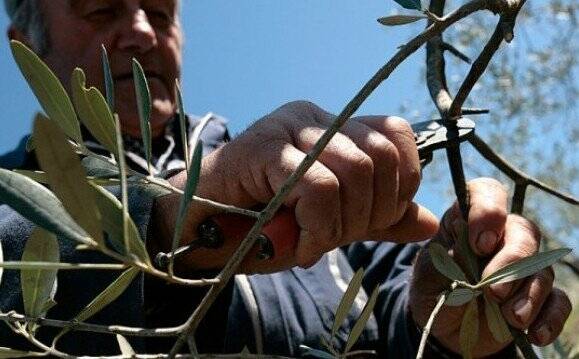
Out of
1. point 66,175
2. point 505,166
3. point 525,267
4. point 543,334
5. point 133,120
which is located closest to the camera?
point 66,175

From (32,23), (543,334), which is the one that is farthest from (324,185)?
(32,23)

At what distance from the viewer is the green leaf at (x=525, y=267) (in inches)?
21.6

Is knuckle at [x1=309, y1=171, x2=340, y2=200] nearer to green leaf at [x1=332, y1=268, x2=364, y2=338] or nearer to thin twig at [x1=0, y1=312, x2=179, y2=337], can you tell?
green leaf at [x1=332, y1=268, x2=364, y2=338]

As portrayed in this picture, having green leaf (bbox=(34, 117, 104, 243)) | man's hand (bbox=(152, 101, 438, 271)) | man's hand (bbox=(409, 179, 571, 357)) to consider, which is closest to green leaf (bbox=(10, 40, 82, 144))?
green leaf (bbox=(34, 117, 104, 243))

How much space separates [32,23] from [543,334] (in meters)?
2.03

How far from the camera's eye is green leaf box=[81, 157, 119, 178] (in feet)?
1.69

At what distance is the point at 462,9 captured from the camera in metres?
0.54

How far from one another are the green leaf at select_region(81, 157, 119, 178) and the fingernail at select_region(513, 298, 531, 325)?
1.78 ft

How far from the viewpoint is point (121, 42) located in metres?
2.05

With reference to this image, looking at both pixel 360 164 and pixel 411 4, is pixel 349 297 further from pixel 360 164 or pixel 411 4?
pixel 411 4

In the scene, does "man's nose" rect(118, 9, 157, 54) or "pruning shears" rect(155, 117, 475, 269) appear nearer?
"pruning shears" rect(155, 117, 475, 269)

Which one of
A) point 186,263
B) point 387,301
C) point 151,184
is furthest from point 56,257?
point 387,301

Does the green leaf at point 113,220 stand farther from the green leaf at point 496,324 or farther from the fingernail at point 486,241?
the fingernail at point 486,241

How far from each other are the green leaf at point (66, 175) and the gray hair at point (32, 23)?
6.94 feet
